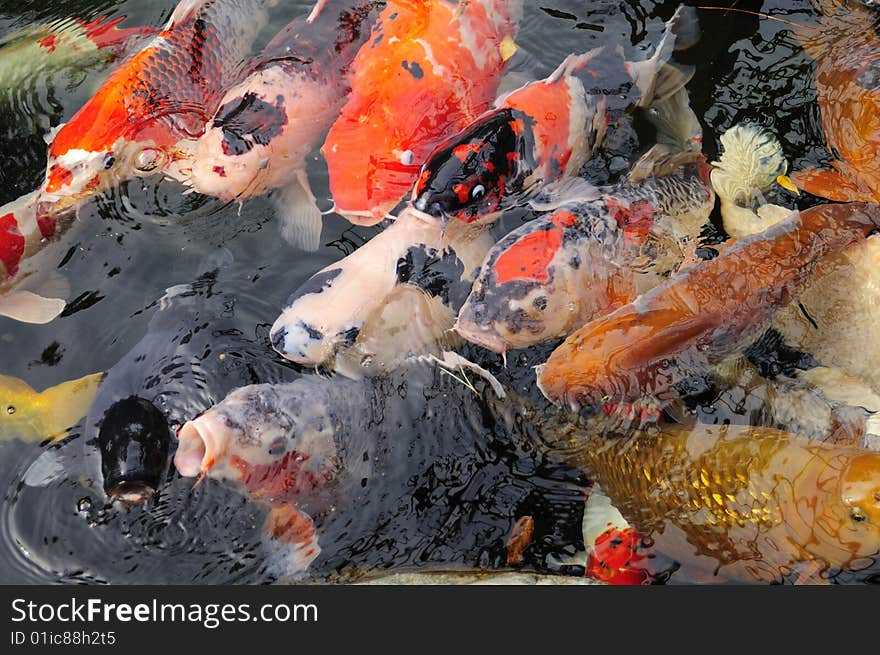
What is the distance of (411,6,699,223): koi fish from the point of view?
401 centimetres

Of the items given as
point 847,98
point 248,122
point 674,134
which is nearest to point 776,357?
point 674,134

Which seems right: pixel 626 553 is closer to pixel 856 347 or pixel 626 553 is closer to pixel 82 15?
pixel 856 347

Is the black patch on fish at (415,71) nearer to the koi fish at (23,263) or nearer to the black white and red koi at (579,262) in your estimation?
the black white and red koi at (579,262)

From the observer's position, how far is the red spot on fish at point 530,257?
3.86 metres

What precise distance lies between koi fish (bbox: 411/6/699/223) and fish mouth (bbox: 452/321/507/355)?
21.3 inches

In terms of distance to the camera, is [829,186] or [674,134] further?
[674,134]

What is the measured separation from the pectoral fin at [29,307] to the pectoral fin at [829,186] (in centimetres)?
380

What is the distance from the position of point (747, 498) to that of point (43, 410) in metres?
3.10

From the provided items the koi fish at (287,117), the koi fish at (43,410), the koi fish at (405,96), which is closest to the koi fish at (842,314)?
the koi fish at (405,96)

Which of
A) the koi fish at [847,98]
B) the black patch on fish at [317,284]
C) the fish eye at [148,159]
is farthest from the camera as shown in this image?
the fish eye at [148,159]

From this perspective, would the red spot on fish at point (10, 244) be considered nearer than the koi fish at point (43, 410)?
No

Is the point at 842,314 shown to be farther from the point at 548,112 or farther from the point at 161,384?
the point at 161,384

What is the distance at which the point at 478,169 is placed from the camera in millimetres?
4008

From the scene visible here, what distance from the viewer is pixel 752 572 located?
348 cm
